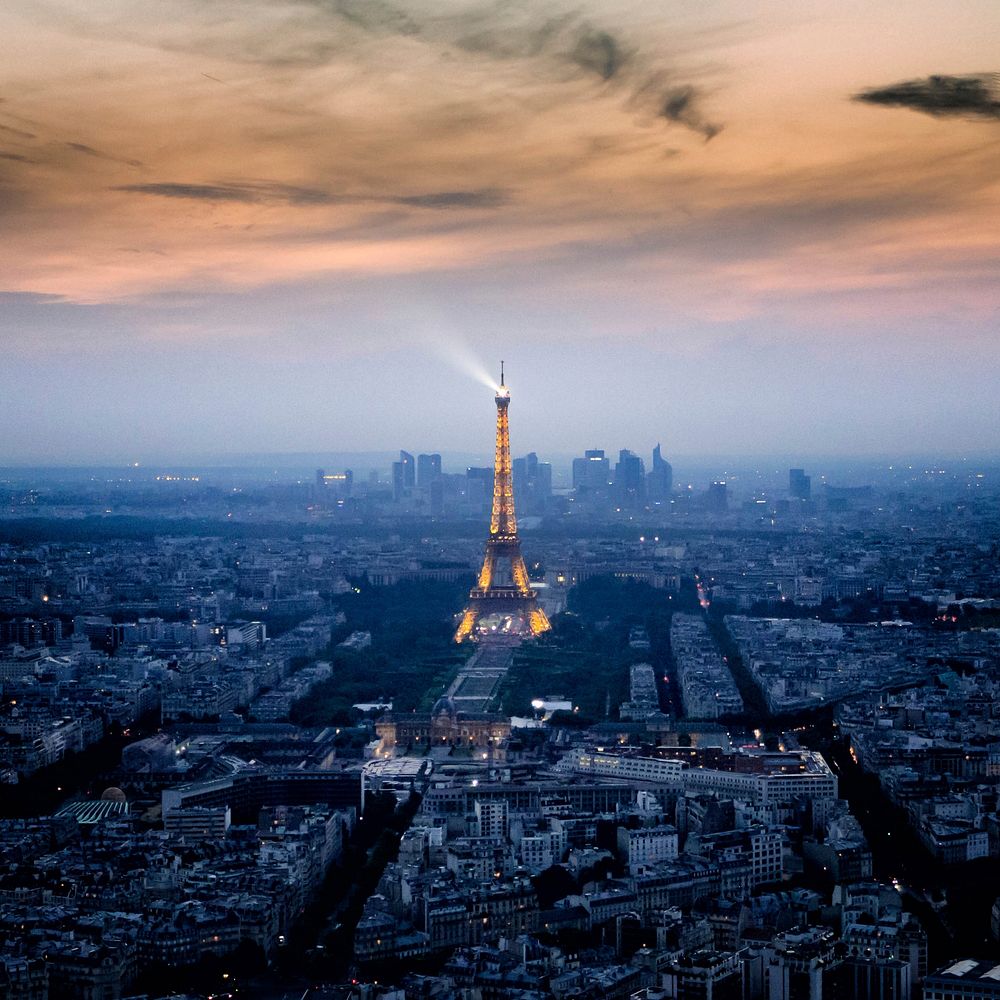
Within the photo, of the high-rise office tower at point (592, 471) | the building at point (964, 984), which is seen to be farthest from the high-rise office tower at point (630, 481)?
the building at point (964, 984)

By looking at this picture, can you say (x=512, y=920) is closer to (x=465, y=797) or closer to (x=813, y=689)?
(x=465, y=797)

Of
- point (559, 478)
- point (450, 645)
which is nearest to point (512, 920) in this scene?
point (450, 645)

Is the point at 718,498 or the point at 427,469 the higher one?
the point at 427,469

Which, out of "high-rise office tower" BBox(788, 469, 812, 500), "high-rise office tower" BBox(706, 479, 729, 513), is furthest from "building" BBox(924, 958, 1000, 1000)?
"high-rise office tower" BBox(788, 469, 812, 500)

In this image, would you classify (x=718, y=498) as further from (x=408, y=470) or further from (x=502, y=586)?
(x=502, y=586)

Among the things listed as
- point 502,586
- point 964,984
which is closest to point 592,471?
point 502,586

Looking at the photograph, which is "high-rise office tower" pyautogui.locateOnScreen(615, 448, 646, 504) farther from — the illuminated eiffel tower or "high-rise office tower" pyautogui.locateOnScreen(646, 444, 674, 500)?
the illuminated eiffel tower

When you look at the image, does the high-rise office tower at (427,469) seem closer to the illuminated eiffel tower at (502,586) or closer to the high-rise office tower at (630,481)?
the high-rise office tower at (630,481)

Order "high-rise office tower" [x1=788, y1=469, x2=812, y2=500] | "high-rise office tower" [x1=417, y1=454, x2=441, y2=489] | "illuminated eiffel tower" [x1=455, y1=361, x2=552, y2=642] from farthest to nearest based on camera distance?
"high-rise office tower" [x1=417, y1=454, x2=441, y2=489] < "high-rise office tower" [x1=788, y1=469, x2=812, y2=500] < "illuminated eiffel tower" [x1=455, y1=361, x2=552, y2=642]
